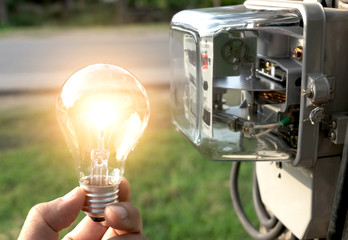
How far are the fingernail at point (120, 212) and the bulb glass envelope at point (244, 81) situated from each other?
0.82ft

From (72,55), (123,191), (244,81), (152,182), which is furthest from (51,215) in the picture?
(72,55)

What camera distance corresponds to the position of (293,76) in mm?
848

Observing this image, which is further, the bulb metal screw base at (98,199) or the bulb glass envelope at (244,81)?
the bulb glass envelope at (244,81)

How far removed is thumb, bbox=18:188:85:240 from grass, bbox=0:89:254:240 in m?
1.66

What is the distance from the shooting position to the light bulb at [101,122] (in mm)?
780

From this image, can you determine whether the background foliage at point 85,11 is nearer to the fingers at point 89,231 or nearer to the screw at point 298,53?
the screw at point 298,53

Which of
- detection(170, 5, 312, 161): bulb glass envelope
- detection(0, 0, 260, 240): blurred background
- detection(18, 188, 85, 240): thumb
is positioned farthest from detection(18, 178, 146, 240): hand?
detection(0, 0, 260, 240): blurred background

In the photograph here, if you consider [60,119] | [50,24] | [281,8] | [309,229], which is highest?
[281,8]

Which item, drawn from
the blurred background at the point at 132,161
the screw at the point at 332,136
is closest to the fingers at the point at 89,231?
the screw at the point at 332,136

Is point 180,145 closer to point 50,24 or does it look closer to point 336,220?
point 336,220

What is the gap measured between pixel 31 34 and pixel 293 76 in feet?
36.6

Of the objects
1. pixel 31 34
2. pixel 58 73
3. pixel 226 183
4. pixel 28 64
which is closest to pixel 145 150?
pixel 226 183

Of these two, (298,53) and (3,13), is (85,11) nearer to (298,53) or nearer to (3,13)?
(3,13)

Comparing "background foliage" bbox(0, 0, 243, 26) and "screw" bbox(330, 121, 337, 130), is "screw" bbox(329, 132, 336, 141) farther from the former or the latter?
"background foliage" bbox(0, 0, 243, 26)
